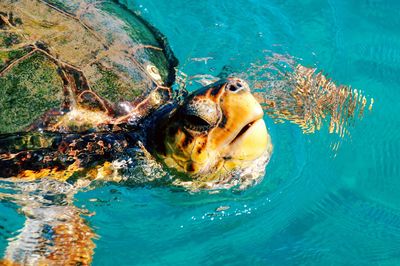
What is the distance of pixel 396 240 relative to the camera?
4242 millimetres

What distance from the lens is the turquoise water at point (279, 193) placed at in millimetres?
3924

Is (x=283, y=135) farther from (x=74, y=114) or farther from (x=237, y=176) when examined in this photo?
(x=74, y=114)

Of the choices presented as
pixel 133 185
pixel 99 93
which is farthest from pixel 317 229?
pixel 99 93

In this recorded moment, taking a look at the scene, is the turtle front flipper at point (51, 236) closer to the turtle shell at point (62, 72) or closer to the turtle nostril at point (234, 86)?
the turtle shell at point (62, 72)

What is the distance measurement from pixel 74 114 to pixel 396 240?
3020mm

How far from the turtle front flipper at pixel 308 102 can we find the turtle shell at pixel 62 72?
1.25 m

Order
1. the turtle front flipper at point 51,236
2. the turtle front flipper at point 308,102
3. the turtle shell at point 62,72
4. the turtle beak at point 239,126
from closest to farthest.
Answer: the turtle beak at point 239,126 < the turtle shell at point 62,72 < the turtle front flipper at point 51,236 < the turtle front flipper at point 308,102

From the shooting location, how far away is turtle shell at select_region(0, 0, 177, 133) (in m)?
3.12

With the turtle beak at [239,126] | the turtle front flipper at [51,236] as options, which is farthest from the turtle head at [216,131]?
the turtle front flipper at [51,236]

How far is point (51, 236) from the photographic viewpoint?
364 centimetres

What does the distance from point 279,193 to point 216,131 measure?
5.40ft

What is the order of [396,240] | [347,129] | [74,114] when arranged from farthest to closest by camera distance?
[347,129], [396,240], [74,114]

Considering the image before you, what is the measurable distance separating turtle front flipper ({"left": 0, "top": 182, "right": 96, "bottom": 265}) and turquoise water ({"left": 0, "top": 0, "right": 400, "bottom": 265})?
0.37ft

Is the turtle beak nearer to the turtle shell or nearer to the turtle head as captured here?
the turtle head
